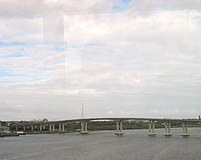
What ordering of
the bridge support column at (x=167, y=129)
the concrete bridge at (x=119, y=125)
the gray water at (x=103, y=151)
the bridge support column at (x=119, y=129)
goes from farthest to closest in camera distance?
the bridge support column at (x=119, y=129), the concrete bridge at (x=119, y=125), the bridge support column at (x=167, y=129), the gray water at (x=103, y=151)

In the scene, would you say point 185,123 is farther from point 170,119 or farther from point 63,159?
point 63,159

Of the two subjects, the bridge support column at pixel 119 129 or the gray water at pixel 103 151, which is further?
the bridge support column at pixel 119 129

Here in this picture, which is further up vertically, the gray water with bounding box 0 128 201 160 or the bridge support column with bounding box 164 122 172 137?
the gray water with bounding box 0 128 201 160

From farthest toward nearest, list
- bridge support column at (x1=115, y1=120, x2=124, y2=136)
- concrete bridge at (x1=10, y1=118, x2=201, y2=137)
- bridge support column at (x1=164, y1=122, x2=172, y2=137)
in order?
bridge support column at (x1=115, y1=120, x2=124, y2=136) < concrete bridge at (x1=10, y1=118, x2=201, y2=137) < bridge support column at (x1=164, y1=122, x2=172, y2=137)

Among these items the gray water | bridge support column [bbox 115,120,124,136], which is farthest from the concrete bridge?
the gray water

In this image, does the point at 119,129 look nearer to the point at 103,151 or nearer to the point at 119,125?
the point at 119,125

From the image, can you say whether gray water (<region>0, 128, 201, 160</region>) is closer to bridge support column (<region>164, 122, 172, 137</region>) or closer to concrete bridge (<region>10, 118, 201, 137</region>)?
bridge support column (<region>164, 122, 172, 137</region>)

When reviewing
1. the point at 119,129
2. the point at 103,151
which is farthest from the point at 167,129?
the point at 103,151

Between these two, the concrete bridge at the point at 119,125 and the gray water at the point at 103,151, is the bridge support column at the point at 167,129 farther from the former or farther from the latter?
the gray water at the point at 103,151

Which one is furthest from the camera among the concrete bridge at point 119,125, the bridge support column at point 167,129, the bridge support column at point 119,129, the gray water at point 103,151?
the bridge support column at point 119,129

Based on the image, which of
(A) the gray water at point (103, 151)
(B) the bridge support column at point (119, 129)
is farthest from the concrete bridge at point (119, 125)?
(A) the gray water at point (103, 151)

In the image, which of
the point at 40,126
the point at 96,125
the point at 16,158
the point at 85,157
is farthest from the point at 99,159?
the point at 96,125

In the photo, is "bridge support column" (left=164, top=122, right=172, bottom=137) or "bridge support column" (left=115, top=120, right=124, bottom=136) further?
"bridge support column" (left=115, top=120, right=124, bottom=136)

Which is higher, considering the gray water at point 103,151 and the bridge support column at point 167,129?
the gray water at point 103,151
